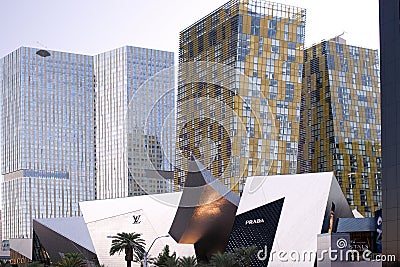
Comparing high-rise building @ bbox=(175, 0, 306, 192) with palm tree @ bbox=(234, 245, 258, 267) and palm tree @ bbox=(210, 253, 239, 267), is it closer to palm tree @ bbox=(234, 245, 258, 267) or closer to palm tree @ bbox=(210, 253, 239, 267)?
palm tree @ bbox=(234, 245, 258, 267)

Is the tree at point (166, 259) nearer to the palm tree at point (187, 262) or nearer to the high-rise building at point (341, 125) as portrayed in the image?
the palm tree at point (187, 262)

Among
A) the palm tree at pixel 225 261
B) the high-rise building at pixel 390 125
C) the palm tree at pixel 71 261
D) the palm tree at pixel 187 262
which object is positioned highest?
the high-rise building at pixel 390 125

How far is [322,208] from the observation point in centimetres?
5825

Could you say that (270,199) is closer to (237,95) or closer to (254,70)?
(237,95)

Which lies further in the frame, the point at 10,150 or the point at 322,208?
the point at 10,150

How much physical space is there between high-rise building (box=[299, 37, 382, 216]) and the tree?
161 ft

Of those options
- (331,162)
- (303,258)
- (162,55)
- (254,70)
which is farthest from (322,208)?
(162,55)

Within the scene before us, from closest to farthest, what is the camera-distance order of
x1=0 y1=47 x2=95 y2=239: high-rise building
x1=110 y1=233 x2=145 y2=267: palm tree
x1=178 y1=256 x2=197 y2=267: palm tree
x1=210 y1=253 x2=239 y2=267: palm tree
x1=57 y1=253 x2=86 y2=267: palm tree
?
x1=210 y1=253 x2=239 y2=267: palm tree
x1=178 y1=256 x2=197 y2=267: palm tree
x1=110 y1=233 x2=145 y2=267: palm tree
x1=57 y1=253 x2=86 y2=267: palm tree
x1=0 y1=47 x2=95 y2=239: high-rise building

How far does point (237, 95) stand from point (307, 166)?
146 feet

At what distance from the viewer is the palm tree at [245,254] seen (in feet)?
201

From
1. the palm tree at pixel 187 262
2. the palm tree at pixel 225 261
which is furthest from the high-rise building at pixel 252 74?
the palm tree at pixel 225 261

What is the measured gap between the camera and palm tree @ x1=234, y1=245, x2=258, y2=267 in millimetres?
61344

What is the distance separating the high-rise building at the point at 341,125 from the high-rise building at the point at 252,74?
1533cm

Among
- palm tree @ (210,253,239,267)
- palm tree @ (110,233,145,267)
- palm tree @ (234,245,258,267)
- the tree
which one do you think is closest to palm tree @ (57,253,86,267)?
palm tree @ (110,233,145,267)
